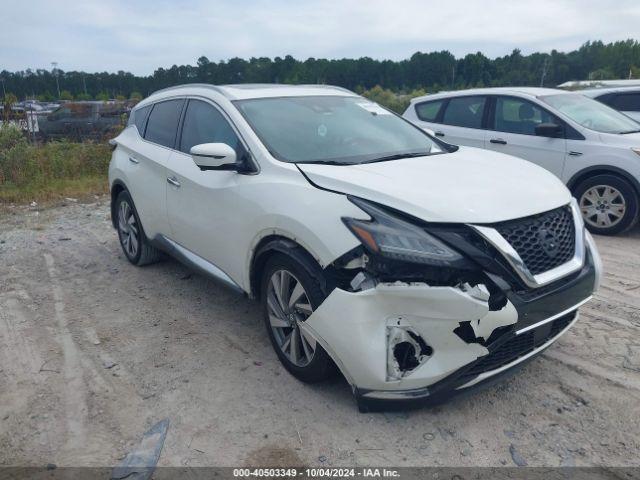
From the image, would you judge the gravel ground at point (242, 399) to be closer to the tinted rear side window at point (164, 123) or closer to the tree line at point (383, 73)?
the tinted rear side window at point (164, 123)

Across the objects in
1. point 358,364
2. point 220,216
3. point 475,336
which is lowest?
point 358,364

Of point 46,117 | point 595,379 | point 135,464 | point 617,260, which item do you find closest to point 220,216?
point 135,464

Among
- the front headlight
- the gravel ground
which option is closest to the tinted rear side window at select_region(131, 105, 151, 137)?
the gravel ground

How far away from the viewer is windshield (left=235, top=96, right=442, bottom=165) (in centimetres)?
349

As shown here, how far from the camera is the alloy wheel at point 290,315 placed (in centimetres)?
303

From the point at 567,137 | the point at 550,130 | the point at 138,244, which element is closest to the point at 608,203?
the point at 567,137

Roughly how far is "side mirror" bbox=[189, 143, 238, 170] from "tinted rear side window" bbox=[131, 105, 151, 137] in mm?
2095

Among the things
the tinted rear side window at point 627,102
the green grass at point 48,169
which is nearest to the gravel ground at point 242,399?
the green grass at point 48,169

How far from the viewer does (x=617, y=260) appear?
528 centimetres

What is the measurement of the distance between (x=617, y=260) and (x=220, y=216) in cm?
405

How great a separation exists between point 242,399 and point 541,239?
1.93m

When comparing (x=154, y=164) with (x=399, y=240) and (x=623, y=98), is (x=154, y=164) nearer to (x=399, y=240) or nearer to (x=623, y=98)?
(x=399, y=240)

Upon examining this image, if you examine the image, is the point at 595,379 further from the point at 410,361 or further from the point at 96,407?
the point at 96,407

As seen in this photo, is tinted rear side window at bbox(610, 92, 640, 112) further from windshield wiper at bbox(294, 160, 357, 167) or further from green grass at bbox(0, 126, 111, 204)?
green grass at bbox(0, 126, 111, 204)
